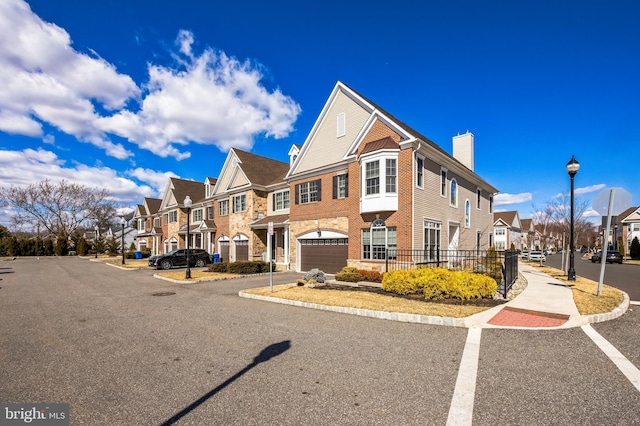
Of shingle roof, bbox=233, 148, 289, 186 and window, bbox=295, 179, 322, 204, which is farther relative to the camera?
shingle roof, bbox=233, 148, 289, 186

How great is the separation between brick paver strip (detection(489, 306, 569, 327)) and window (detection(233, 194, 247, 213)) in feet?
71.9

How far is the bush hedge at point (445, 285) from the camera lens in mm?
10203

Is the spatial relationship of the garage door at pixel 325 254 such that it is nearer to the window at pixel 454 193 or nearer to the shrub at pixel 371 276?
the shrub at pixel 371 276

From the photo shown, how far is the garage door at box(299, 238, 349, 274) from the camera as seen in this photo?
19.1 meters

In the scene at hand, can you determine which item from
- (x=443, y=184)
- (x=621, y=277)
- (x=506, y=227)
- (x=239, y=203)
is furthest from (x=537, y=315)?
(x=506, y=227)

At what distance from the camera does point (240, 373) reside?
5008 millimetres

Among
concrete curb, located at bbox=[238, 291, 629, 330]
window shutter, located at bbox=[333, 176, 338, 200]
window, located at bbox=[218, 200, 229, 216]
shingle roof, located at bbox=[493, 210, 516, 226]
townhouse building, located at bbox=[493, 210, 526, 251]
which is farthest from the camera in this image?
shingle roof, located at bbox=[493, 210, 516, 226]

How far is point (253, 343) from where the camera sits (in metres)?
6.50

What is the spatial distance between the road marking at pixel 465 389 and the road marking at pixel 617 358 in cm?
206

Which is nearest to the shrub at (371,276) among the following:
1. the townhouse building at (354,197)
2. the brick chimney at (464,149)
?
the townhouse building at (354,197)

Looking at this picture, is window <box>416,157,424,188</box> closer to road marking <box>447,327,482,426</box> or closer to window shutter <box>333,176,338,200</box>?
window shutter <box>333,176,338,200</box>

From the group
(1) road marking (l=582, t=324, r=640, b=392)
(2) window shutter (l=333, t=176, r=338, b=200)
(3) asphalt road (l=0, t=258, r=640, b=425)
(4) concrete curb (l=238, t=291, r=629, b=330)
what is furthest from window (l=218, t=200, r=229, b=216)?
(1) road marking (l=582, t=324, r=640, b=392)

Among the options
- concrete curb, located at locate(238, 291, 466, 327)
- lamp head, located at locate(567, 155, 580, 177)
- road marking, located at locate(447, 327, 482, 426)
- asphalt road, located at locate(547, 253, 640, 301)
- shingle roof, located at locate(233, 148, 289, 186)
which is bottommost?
asphalt road, located at locate(547, 253, 640, 301)

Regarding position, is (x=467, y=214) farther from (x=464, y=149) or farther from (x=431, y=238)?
(x=431, y=238)
